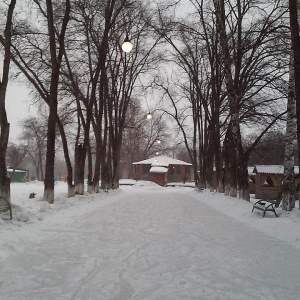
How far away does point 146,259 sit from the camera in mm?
5273

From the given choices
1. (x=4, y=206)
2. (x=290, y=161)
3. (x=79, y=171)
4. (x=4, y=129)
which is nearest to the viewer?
(x=4, y=206)

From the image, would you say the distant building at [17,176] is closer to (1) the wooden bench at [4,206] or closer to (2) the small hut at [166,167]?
(2) the small hut at [166,167]

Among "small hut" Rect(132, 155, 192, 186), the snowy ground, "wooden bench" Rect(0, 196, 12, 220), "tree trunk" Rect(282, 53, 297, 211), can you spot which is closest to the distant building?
"small hut" Rect(132, 155, 192, 186)

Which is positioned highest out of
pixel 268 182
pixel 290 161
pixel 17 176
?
pixel 290 161

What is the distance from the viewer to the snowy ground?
393 centimetres

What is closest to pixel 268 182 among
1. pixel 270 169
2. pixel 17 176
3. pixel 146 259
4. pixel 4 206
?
pixel 270 169

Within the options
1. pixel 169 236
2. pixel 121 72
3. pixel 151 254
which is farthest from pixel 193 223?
pixel 121 72

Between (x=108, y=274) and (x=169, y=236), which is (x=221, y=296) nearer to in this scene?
(x=108, y=274)

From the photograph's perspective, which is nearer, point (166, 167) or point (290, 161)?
point (290, 161)

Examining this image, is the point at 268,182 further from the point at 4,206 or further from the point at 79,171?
the point at 4,206

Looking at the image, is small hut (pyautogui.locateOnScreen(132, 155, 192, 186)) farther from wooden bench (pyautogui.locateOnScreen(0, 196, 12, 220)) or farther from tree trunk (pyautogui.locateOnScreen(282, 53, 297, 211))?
wooden bench (pyautogui.locateOnScreen(0, 196, 12, 220))

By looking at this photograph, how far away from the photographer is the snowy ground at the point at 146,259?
3926 mm

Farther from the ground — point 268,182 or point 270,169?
point 270,169

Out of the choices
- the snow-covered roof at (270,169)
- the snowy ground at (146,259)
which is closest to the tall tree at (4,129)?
the snowy ground at (146,259)
